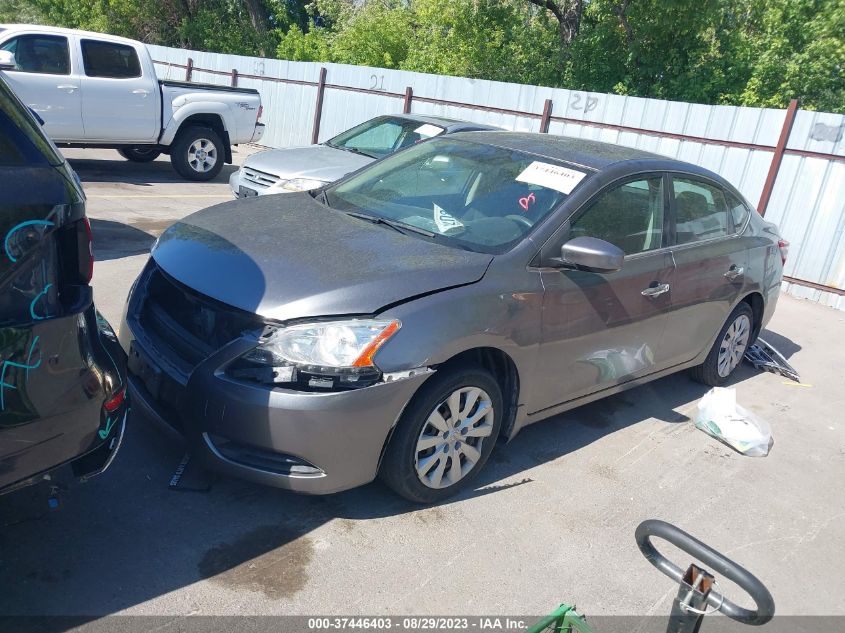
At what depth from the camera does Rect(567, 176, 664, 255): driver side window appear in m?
4.29

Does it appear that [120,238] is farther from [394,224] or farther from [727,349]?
[727,349]

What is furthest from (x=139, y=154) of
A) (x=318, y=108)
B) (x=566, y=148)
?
(x=566, y=148)

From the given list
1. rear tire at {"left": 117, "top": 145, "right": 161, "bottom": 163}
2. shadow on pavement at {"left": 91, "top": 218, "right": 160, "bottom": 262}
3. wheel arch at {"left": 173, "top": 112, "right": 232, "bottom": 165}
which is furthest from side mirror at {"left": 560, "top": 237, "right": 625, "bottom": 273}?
rear tire at {"left": 117, "top": 145, "right": 161, "bottom": 163}

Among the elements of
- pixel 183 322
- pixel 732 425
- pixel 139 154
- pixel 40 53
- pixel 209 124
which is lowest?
pixel 139 154

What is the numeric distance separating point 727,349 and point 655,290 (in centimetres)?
159

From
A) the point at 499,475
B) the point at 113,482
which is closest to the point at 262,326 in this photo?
the point at 113,482

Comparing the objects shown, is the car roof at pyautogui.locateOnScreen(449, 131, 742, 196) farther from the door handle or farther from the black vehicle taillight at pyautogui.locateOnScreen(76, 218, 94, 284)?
the black vehicle taillight at pyautogui.locateOnScreen(76, 218, 94, 284)

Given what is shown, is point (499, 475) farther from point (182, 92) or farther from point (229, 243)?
point (182, 92)

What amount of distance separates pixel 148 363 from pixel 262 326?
72 centimetres

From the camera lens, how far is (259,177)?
8.45 m

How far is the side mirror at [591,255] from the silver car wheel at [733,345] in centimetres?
223

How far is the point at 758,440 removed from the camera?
495 cm

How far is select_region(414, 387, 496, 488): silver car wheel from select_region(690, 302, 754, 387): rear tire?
8.59 feet

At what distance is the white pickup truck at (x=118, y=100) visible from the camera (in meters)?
9.88
